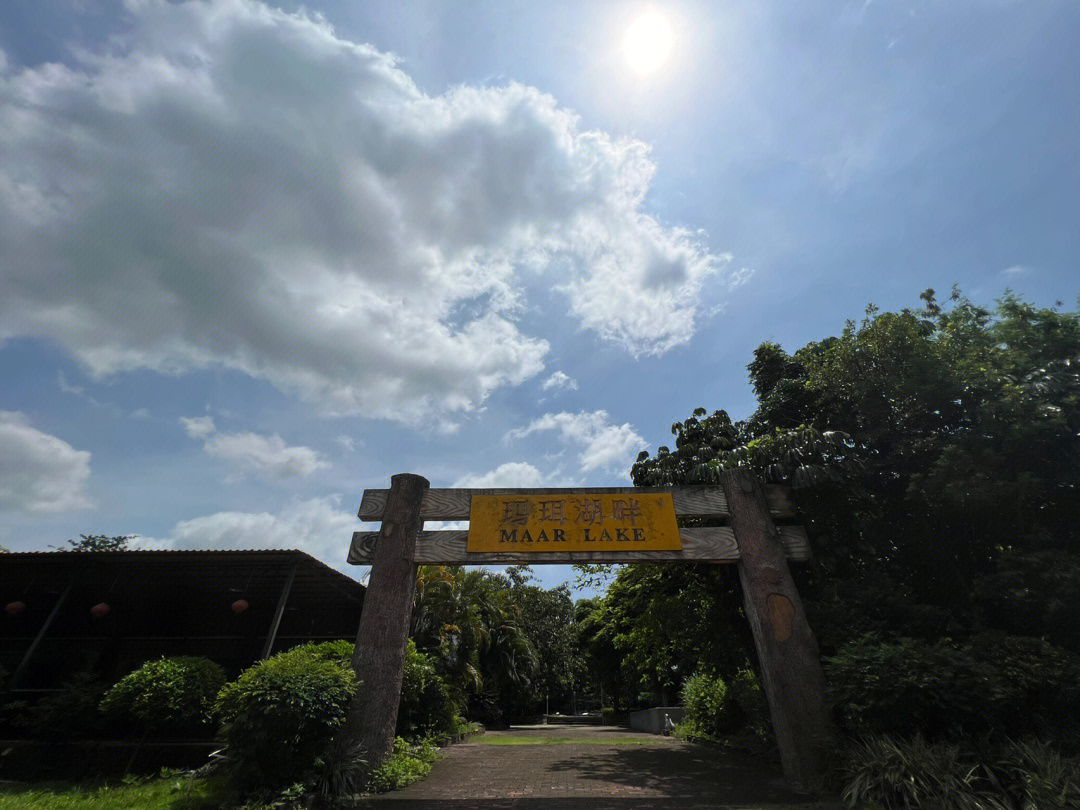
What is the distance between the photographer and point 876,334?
9.03m

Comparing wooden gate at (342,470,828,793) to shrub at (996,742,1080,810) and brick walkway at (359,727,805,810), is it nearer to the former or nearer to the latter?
brick walkway at (359,727,805,810)

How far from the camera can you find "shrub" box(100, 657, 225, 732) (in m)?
8.16

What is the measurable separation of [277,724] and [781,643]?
6364mm

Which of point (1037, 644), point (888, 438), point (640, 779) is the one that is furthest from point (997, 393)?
point (640, 779)

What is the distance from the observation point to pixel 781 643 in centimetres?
725

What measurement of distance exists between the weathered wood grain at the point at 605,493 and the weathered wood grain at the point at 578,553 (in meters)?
0.34

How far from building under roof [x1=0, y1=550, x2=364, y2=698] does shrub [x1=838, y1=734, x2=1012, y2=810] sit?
9.13 metres

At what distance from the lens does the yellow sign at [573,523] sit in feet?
26.1

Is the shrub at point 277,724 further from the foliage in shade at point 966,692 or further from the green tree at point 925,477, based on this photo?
the green tree at point 925,477

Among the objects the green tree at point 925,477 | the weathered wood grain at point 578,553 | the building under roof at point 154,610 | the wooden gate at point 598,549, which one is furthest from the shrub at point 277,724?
the green tree at point 925,477

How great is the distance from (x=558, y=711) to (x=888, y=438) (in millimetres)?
62664

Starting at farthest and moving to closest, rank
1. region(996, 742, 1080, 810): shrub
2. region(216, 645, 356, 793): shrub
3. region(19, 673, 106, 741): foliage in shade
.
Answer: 1. region(19, 673, 106, 741): foliage in shade
2. region(216, 645, 356, 793): shrub
3. region(996, 742, 1080, 810): shrub

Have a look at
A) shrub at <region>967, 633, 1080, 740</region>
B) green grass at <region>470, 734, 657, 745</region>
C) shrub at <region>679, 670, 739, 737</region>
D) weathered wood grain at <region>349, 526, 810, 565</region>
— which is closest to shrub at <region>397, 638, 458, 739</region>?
green grass at <region>470, 734, 657, 745</region>

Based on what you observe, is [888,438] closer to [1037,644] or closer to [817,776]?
[1037,644]
